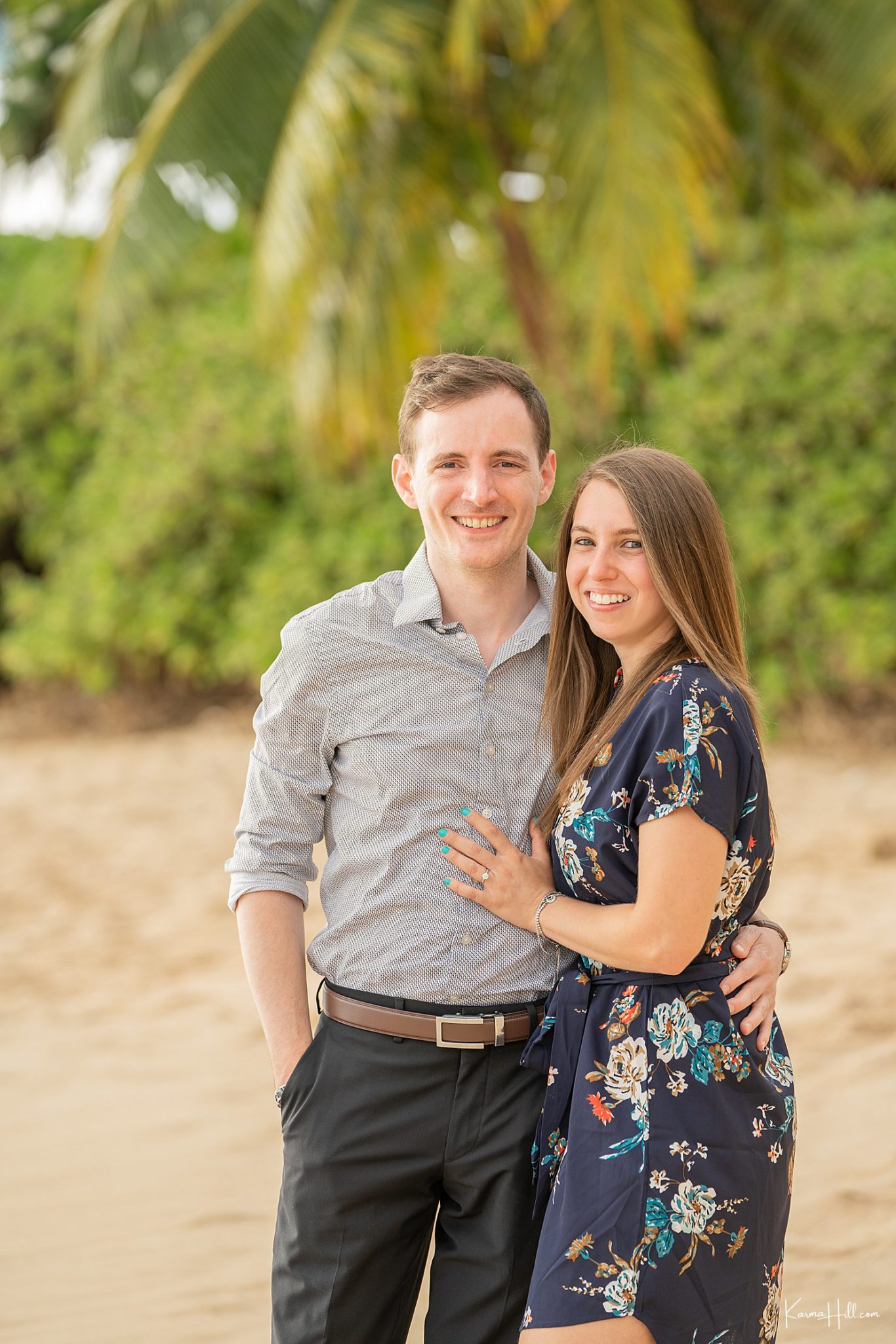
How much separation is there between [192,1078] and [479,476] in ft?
12.0

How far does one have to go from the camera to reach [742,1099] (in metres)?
2.02

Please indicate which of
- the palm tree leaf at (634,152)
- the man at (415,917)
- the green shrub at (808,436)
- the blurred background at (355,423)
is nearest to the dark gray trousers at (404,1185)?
the man at (415,917)

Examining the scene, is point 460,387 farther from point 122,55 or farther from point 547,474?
point 122,55

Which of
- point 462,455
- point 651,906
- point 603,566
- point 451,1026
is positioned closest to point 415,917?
point 451,1026

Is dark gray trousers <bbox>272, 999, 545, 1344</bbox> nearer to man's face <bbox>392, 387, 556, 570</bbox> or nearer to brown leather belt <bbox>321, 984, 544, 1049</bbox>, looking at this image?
brown leather belt <bbox>321, 984, 544, 1049</bbox>

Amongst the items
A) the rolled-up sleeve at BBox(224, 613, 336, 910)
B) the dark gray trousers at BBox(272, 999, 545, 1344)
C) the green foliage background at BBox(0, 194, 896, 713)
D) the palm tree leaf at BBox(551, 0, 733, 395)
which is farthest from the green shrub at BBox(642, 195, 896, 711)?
the dark gray trousers at BBox(272, 999, 545, 1344)

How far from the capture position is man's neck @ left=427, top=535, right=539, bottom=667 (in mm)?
2334

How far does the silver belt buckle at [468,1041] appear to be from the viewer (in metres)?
2.15

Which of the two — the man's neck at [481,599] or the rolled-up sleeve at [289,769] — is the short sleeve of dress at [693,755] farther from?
the rolled-up sleeve at [289,769]

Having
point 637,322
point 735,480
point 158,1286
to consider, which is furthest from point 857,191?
point 158,1286

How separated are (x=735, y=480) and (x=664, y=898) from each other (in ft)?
25.3

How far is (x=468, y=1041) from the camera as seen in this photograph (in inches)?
84.7

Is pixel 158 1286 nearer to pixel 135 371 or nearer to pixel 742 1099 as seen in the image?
pixel 742 1099

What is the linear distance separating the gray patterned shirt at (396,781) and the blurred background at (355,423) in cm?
183
